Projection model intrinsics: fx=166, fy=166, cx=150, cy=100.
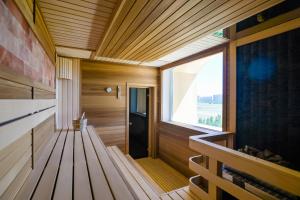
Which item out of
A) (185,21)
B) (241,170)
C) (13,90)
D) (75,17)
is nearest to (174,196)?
(241,170)

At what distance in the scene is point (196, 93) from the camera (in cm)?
412

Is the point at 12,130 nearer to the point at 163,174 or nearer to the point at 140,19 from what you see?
the point at 140,19

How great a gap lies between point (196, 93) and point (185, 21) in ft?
8.08

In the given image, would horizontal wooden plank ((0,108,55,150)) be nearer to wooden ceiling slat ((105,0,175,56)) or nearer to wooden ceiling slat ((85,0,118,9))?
wooden ceiling slat ((85,0,118,9))

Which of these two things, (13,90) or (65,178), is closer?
(13,90)

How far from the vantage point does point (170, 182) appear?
11.4ft

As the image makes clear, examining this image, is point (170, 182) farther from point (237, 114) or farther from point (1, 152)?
point (1, 152)

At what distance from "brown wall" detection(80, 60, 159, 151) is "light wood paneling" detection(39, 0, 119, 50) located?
1333mm

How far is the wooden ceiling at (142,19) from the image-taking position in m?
1.62

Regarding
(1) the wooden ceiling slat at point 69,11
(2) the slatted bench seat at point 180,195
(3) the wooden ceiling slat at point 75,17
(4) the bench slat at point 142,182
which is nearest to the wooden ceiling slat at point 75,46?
(3) the wooden ceiling slat at point 75,17

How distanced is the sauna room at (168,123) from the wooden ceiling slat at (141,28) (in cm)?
2

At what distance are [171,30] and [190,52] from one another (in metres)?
1.33

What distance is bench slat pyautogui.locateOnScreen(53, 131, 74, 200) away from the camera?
45.4 inches

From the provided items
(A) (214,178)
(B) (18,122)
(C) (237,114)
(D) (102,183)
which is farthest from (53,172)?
(C) (237,114)
